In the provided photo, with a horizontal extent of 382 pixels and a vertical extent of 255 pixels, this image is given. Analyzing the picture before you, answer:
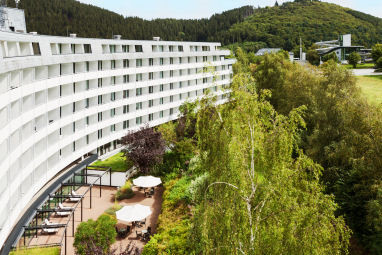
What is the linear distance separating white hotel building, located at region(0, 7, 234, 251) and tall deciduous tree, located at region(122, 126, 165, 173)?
4.98m

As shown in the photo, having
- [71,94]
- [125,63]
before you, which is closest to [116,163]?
[71,94]

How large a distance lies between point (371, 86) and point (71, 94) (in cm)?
4938

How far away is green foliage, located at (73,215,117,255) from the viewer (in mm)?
23406

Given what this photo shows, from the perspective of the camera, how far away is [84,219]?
102 ft

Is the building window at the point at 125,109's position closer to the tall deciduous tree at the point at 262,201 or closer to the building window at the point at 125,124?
the building window at the point at 125,124

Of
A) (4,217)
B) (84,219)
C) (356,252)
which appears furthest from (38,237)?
(356,252)

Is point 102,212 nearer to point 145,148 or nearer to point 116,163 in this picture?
point 145,148

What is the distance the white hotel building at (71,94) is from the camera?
22.5 m

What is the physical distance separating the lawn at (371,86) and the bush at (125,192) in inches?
1412

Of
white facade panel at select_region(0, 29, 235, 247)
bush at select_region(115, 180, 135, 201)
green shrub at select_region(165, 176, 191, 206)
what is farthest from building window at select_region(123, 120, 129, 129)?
green shrub at select_region(165, 176, 191, 206)

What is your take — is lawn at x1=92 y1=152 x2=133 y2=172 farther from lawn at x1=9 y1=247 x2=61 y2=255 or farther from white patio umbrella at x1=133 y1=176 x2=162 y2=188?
lawn at x1=9 y1=247 x2=61 y2=255

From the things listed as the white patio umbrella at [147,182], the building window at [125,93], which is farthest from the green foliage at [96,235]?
the building window at [125,93]

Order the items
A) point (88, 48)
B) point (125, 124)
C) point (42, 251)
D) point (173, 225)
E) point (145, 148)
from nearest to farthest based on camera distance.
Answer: point (42, 251) → point (173, 225) → point (145, 148) → point (88, 48) → point (125, 124)

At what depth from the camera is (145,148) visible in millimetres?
39750
